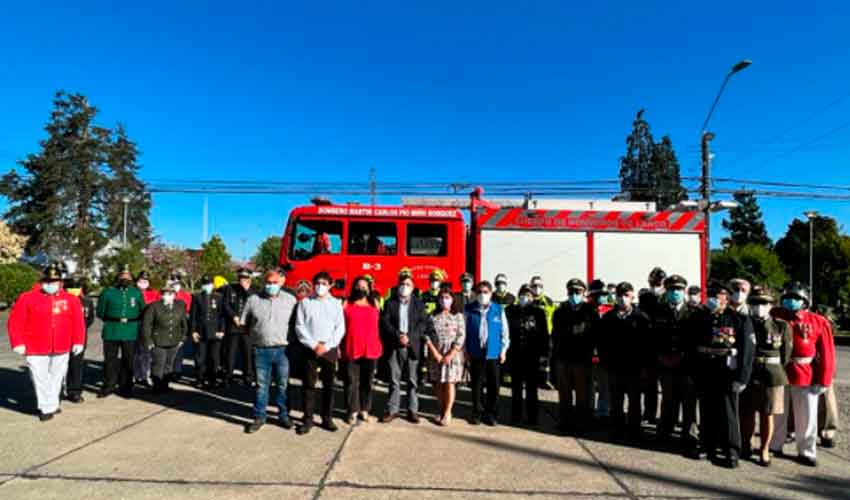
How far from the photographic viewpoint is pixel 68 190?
140 ft

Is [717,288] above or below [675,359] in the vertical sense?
above

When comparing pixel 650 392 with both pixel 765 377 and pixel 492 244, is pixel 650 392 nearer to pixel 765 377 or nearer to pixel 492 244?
pixel 765 377

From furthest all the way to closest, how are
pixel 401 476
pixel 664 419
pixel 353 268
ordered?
pixel 353 268 < pixel 664 419 < pixel 401 476

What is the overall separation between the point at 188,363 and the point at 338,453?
698cm

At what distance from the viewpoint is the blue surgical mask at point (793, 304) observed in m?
5.16

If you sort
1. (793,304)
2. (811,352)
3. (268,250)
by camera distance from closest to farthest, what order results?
(811,352) < (793,304) < (268,250)

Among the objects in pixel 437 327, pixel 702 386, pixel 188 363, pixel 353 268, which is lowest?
pixel 188 363

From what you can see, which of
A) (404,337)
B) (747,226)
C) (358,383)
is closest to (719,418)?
(404,337)

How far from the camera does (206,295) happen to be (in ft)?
26.6

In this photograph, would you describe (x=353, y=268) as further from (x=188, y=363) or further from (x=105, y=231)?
(x=105, y=231)

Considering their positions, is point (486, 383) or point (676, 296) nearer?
point (676, 296)

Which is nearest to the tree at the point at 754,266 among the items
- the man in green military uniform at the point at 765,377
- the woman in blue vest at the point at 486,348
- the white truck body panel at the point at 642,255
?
the white truck body panel at the point at 642,255

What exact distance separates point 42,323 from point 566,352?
21.1 feet

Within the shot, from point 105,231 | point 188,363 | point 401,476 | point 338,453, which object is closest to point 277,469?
point 338,453
